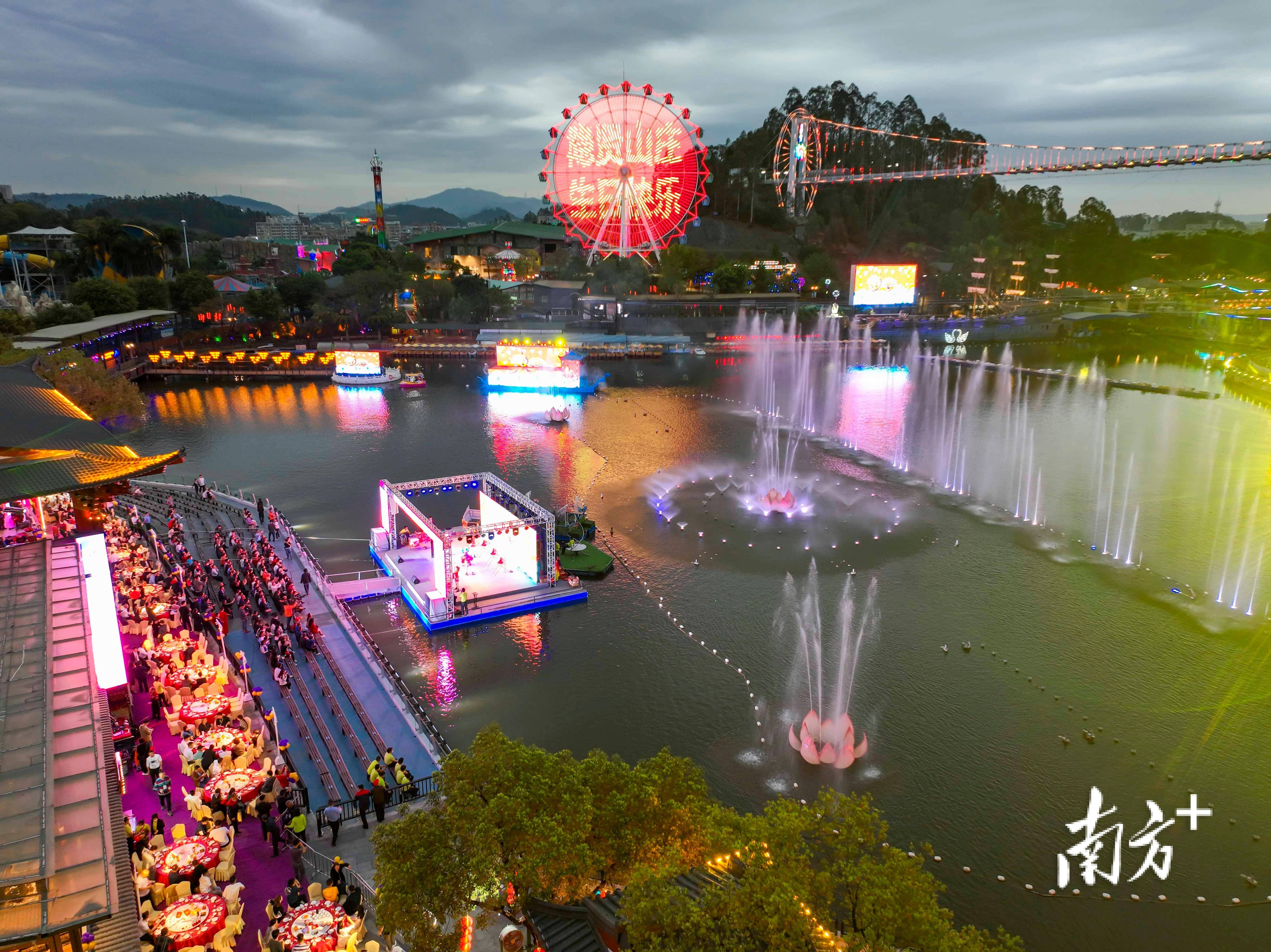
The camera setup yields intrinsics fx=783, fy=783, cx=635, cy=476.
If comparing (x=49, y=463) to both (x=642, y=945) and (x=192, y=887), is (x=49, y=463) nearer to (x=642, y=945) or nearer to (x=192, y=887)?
(x=192, y=887)

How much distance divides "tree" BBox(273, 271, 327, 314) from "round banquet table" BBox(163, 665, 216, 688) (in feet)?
277

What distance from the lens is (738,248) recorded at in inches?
5103

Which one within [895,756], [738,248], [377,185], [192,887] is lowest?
[895,756]

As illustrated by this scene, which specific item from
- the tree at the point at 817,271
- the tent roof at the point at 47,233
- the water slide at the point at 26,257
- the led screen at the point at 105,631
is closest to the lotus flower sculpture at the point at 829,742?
the led screen at the point at 105,631

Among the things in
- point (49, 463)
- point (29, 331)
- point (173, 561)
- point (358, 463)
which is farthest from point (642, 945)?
point (29, 331)

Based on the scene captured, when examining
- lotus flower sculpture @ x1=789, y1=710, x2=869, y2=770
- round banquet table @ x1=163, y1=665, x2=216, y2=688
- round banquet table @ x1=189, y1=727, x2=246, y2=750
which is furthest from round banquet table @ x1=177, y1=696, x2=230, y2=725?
lotus flower sculpture @ x1=789, y1=710, x2=869, y2=770

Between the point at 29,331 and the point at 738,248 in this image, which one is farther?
the point at 738,248

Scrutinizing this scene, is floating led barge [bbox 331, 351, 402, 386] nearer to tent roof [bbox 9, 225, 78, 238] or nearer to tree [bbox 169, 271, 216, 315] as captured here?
tree [bbox 169, 271, 216, 315]

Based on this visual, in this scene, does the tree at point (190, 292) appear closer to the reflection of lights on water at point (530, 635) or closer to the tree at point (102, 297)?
the tree at point (102, 297)

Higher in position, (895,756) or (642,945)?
(642,945)

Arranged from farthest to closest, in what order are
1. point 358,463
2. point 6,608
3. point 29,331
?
point 29,331
point 358,463
point 6,608

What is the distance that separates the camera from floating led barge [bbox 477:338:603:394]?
70.2 metres

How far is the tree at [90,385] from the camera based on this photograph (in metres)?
44.9

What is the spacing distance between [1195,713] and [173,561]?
111ft
